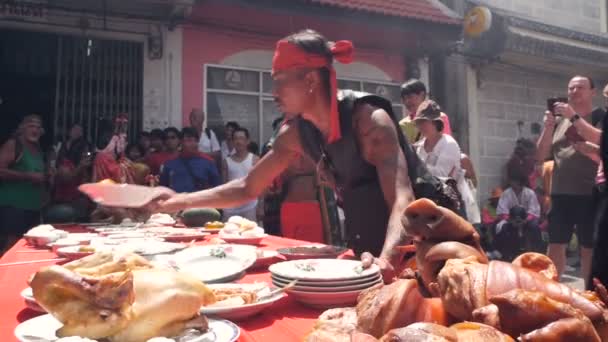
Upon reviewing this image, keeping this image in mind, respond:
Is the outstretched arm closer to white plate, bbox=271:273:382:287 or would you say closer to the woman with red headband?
the woman with red headband

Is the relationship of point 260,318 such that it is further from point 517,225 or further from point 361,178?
point 517,225

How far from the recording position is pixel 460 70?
9.18 metres

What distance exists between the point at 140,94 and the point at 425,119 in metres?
4.29

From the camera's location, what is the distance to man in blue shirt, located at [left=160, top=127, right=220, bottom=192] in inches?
189

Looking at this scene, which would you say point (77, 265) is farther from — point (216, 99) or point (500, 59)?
point (500, 59)

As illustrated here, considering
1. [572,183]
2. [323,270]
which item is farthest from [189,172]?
[323,270]

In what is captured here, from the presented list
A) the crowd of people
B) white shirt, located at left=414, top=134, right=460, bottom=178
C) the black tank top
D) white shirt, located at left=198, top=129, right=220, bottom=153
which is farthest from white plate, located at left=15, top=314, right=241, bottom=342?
white shirt, located at left=198, top=129, right=220, bottom=153

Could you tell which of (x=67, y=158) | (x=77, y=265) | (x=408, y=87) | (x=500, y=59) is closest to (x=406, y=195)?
(x=77, y=265)

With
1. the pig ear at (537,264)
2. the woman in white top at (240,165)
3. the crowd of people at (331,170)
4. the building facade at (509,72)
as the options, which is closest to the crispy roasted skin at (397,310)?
the pig ear at (537,264)

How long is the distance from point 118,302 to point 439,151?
11.7ft

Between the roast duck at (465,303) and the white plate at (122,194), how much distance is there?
6.58 feet

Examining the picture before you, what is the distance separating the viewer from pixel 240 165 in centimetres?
562

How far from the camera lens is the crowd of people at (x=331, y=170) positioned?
2113 mm

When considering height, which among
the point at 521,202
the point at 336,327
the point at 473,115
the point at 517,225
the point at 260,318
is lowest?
the point at 517,225
